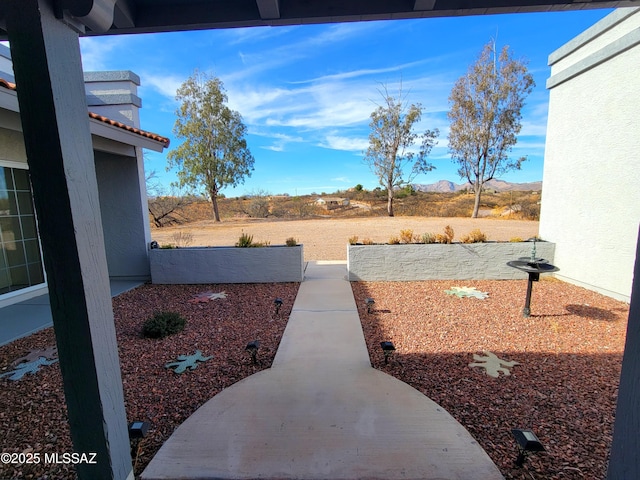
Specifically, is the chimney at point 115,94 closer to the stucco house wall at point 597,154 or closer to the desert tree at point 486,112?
the stucco house wall at point 597,154

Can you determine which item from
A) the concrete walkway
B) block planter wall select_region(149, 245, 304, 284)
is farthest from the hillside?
the concrete walkway

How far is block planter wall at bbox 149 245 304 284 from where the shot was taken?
666 cm

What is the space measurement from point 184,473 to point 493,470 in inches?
76.8

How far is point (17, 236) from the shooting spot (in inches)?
222

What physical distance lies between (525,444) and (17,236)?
7.93 meters

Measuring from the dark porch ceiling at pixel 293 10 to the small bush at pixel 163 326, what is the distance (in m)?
3.34

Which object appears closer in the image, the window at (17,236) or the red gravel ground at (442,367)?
the red gravel ground at (442,367)

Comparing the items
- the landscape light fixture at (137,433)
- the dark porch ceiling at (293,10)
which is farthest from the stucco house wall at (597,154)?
the landscape light fixture at (137,433)

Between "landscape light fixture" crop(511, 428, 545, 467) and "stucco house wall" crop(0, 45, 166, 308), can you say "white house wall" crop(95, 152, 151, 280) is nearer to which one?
"stucco house wall" crop(0, 45, 166, 308)

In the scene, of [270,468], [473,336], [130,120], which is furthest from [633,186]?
[130,120]

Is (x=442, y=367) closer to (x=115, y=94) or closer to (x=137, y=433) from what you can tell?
(x=137, y=433)

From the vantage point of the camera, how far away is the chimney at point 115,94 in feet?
23.0

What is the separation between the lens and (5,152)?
17.6 ft

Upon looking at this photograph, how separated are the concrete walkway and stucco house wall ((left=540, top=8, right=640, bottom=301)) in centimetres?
522
